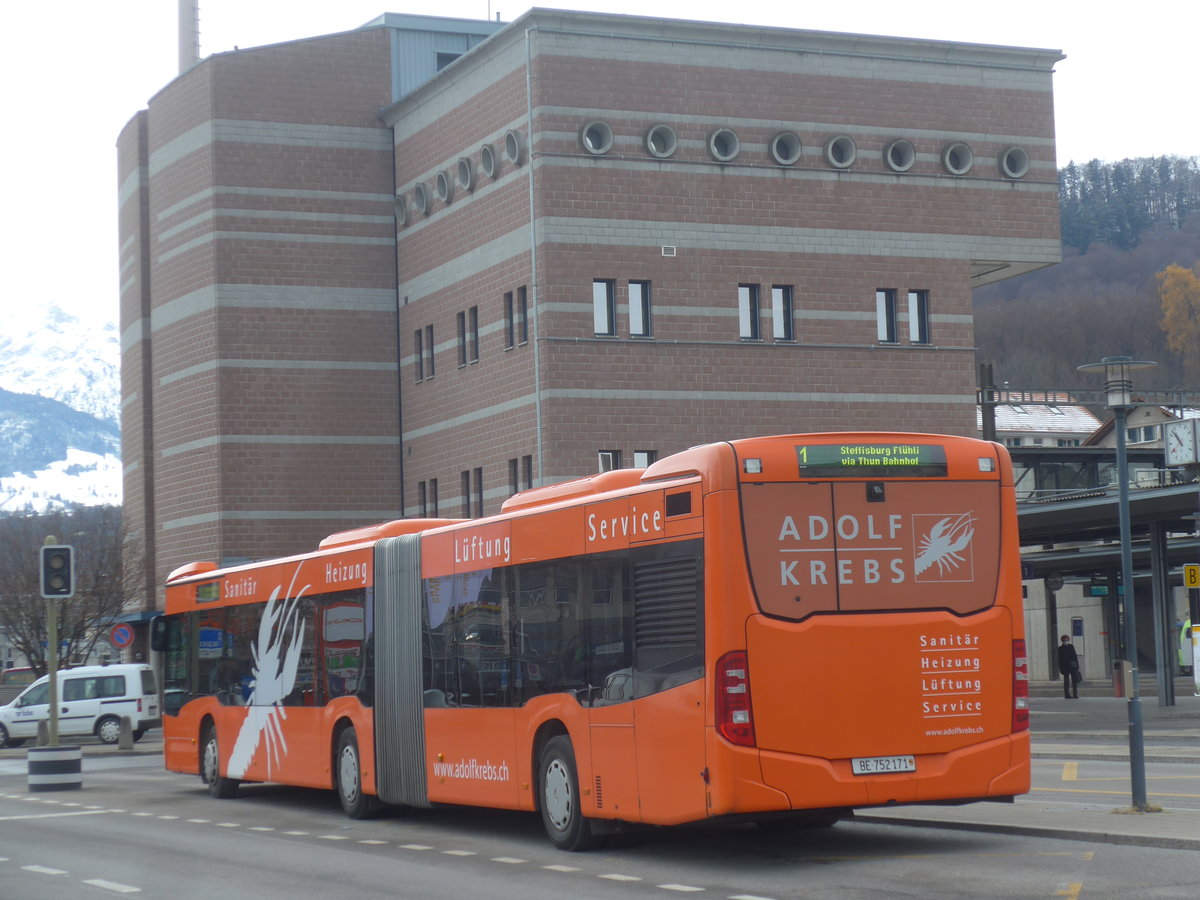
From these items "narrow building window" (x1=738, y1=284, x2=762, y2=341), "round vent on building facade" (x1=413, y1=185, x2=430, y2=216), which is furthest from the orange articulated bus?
"round vent on building facade" (x1=413, y1=185, x2=430, y2=216)

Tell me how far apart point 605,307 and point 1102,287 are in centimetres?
10696

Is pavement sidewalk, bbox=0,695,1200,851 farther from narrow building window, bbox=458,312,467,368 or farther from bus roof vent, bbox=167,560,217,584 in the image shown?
narrow building window, bbox=458,312,467,368

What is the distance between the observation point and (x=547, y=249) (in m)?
38.2

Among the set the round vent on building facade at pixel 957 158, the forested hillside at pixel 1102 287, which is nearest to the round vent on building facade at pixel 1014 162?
the round vent on building facade at pixel 957 158

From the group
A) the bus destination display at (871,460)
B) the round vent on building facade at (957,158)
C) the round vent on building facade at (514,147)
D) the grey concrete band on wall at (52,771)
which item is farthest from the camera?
the round vent on building facade at (957,158)

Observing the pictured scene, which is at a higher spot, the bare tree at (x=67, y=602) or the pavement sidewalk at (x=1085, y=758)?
the bare tree at (x=67, y=602)

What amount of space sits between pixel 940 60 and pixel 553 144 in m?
10.1

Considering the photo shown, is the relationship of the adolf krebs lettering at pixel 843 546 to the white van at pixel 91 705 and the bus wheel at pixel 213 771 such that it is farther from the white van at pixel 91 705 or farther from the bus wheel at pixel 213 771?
the white van at pixel 91 705

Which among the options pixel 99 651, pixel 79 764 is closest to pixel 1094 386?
pixel 99 651

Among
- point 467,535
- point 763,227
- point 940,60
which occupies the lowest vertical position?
point 467,535

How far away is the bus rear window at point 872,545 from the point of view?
40.5ft

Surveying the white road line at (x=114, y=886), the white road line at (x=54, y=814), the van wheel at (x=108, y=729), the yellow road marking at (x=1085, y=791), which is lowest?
the van wheel at (x=108, y=729)

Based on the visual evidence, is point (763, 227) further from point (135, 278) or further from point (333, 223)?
point (135, 278)

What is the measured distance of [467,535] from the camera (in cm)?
1623
